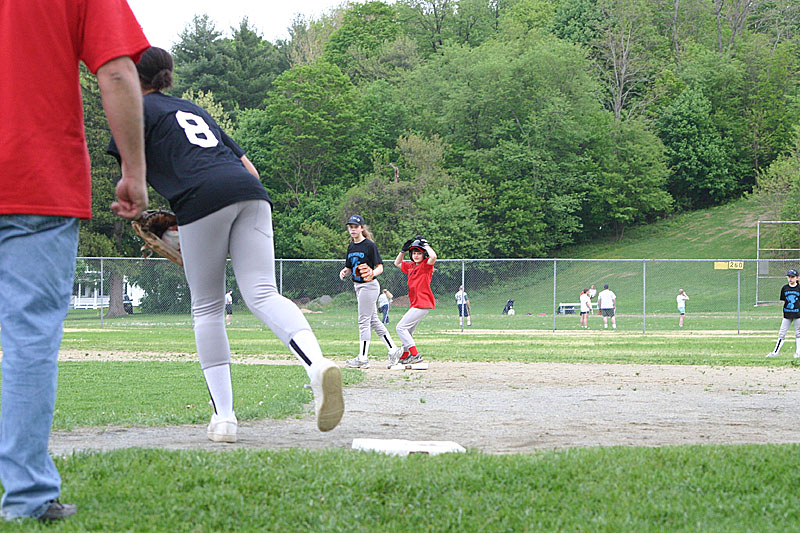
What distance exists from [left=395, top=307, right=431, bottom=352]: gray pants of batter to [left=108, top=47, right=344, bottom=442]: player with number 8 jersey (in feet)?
26.5

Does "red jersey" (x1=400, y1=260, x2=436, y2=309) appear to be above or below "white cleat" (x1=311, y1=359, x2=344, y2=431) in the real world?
below

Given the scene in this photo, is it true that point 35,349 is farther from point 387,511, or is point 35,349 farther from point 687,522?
point 687,522

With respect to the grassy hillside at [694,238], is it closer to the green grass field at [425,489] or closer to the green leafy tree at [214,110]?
the green leafy tree at [214,110]

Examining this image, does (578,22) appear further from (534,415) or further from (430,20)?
(534,415)

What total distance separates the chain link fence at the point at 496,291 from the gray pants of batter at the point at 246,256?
23364 millimetres

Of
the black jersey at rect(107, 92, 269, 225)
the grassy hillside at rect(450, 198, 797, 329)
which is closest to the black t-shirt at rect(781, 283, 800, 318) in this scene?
the grassy hillside at rect(450, 198, 797, 329)

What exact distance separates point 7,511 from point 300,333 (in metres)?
1.66

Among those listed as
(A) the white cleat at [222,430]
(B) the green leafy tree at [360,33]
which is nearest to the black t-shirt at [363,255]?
(A) the white cleat at [222,430]

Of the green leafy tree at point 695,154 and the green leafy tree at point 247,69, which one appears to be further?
the green leafy tree at point 247,69

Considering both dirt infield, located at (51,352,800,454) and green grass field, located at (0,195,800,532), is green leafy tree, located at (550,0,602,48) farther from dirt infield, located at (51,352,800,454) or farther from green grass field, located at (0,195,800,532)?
green grass field, located at (0,195,800,532)

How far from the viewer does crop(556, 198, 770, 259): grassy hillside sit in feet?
191

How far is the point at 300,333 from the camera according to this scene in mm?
4371

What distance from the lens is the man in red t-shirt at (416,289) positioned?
511 inches

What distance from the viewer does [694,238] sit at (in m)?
62.1
